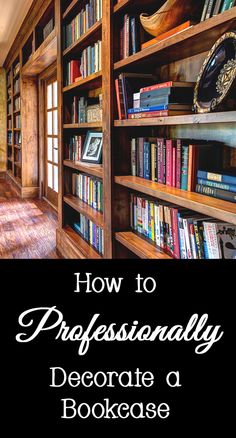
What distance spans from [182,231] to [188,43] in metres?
0.73

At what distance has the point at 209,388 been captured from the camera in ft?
3.98

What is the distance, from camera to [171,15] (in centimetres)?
186

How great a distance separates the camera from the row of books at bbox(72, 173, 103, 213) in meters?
3.01

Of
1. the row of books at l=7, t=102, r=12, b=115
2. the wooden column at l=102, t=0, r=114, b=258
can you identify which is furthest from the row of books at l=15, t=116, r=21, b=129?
the wooden column at l=102, t=0, r=114, b=258

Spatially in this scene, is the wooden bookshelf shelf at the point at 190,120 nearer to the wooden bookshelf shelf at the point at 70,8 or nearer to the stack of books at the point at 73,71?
the stack of books at the point at 73,71

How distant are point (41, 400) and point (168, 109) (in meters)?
1.20

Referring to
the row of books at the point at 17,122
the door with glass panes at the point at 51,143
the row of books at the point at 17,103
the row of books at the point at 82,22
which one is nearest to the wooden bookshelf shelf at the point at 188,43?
the row of books at the point at 82,22

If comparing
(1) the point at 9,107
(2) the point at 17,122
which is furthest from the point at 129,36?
(1) the point at 9,107

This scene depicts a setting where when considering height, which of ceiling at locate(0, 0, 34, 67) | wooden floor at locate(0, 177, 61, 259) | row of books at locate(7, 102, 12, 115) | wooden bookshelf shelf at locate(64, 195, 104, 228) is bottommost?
wooden floor at locate(0, 177, 61, 259)

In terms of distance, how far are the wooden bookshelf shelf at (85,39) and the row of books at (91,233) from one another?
120 centimetres

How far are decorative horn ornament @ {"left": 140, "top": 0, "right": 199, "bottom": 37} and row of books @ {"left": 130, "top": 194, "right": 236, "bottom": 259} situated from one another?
753 millimetres

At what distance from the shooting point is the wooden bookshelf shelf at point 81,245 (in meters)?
3.01

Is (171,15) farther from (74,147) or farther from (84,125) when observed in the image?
(74,147)

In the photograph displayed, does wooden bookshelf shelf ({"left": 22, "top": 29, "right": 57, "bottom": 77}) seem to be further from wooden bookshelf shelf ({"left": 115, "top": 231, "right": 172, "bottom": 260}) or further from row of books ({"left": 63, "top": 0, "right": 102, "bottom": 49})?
wooden bookshelf shelf ({"left": 115, "top": 231, "right": 172, "bottom": 260})
